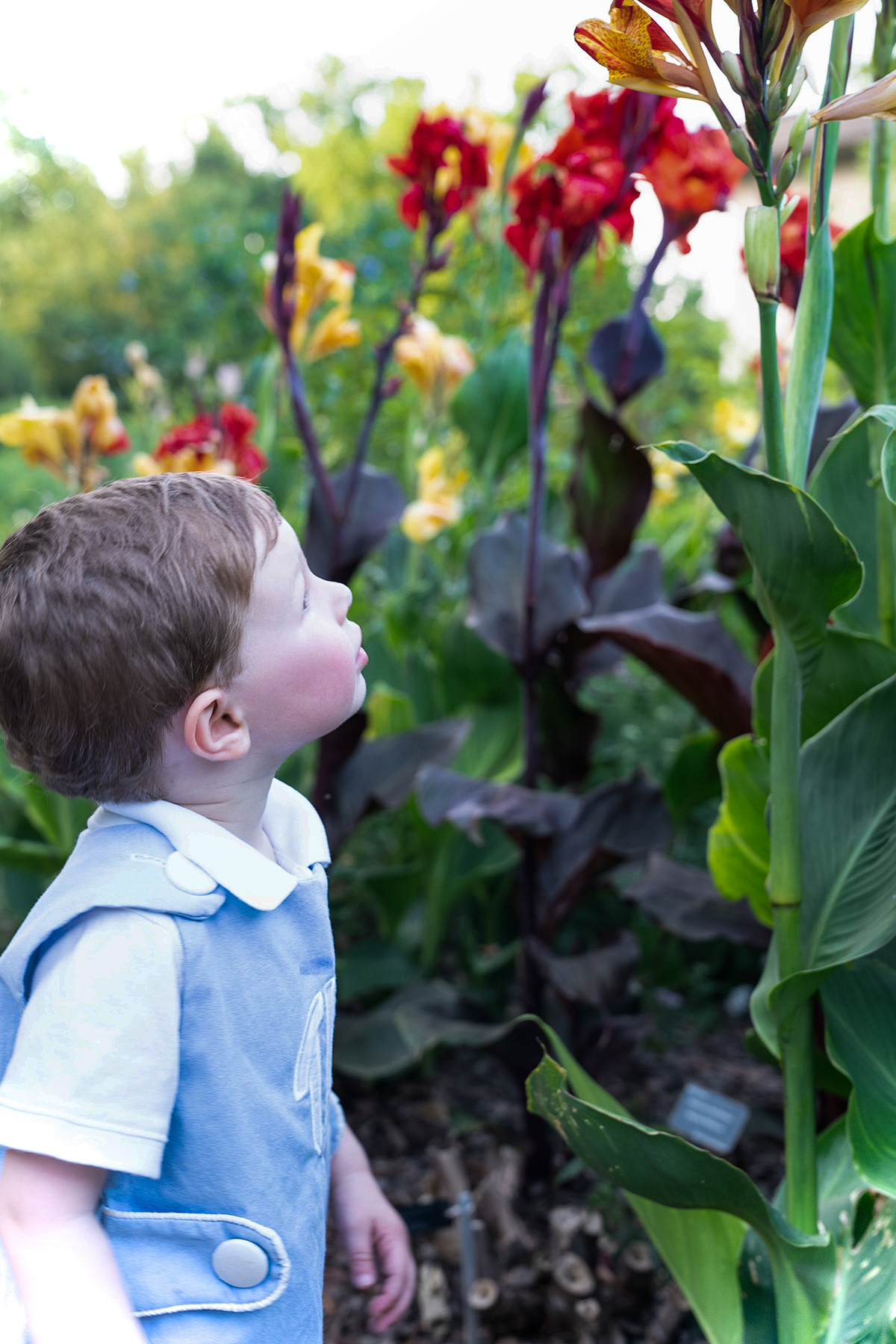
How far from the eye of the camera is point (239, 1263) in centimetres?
57

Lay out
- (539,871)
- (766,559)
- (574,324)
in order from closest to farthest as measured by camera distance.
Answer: (766,559)
(539,871)
(574,324)

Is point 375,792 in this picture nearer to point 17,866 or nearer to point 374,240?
point 17,866

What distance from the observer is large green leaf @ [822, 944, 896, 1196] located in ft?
2.60

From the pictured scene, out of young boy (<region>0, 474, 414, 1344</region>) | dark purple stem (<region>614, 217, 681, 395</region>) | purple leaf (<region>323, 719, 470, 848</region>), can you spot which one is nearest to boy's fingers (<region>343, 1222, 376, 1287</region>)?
young boy (<region>0, 474, 414, 1344</region>)

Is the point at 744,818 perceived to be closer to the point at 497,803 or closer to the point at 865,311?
the point at 497,803

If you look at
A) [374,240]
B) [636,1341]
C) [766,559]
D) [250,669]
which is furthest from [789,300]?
[374,240]

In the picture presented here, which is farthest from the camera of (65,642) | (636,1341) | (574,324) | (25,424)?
(574,324)

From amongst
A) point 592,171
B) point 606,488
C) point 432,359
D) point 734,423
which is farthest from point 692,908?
point 734,423

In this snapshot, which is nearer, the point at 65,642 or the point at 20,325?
the point at 65,642

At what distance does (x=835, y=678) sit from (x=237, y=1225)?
2.10 feet

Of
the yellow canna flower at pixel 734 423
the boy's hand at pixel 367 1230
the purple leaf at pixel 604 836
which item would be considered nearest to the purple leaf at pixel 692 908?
the purple leaf at pixel 604 836

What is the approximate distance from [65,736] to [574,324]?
272cm

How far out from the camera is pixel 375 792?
1386 mm

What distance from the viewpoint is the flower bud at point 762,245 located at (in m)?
0.61
